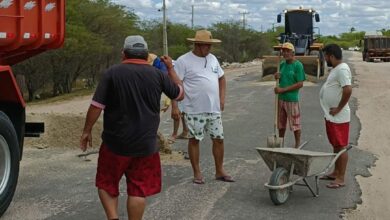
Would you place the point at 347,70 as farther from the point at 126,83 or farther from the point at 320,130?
the point at 320,130

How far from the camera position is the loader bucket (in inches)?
970

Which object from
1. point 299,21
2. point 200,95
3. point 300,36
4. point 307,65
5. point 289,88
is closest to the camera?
point 200,95

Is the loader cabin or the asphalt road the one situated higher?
the loader cabin

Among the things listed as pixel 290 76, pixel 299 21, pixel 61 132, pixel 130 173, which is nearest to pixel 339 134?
pixel 290 76

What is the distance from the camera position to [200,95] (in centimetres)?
686

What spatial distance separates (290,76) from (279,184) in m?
2.95

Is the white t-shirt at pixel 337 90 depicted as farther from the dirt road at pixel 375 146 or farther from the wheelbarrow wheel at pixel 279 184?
the wheelbarrow wheel at pixel 279 184

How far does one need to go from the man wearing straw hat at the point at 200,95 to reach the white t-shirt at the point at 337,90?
1.28 meters

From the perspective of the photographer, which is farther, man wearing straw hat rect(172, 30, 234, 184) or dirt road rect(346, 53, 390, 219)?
man wearing straw hat rect(172, 30, 234, 184)

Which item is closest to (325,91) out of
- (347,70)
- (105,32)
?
(347,70)

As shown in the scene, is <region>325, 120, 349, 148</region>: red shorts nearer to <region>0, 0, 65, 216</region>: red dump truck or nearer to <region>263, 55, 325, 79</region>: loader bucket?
<region>0, 0, 65, 216</region>: red dump truck

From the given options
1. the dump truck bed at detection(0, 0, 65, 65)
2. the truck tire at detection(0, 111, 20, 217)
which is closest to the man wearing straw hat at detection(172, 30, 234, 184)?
the dump truck bed at detection(0, 0, 65, 65)

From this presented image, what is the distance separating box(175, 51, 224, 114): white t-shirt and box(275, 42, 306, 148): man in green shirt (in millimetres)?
1786

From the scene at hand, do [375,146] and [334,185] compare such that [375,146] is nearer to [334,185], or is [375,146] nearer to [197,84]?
[334,185]
